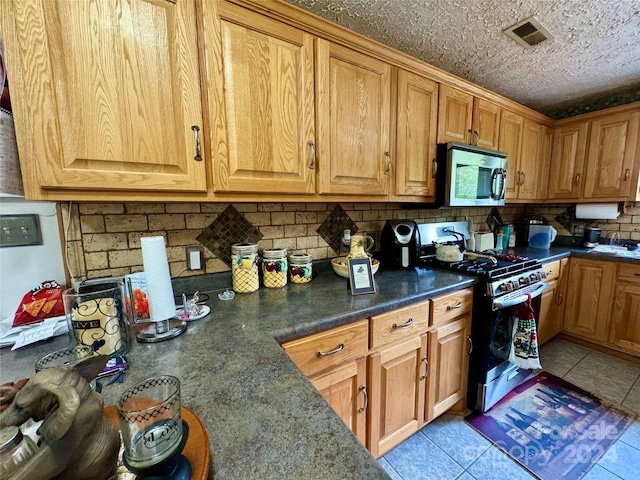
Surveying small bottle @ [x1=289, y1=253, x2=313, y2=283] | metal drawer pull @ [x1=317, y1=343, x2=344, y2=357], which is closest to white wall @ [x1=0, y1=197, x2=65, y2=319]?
small bottle @ [x1=289, y1=253, x2=313, y2=283]

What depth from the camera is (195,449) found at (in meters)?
A: 0.46

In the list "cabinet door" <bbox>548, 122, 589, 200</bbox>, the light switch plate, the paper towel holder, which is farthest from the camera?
"cabinet door" <bbox>548, 122, 589, 200</bbox>

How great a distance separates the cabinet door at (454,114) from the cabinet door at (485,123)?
0.07 metres

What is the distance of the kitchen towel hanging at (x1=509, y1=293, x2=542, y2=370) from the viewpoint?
1.68m

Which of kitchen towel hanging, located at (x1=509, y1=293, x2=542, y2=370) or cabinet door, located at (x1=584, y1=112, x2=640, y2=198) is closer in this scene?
kitchen towel hanging, located at (x1=509, y1=293, x2=542, y2=370)

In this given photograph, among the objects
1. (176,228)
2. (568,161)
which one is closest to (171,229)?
(176,228)

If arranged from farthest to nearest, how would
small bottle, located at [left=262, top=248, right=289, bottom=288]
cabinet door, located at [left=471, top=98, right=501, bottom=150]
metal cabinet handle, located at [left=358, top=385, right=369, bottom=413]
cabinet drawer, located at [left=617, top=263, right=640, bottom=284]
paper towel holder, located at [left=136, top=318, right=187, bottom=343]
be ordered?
cabinet drawer, located at [left=617, top=263, right=640, bottom=284] → cabinet door, located at [left=471, top=98, right=501, bottom=150] → small bottle, located at [left=262, top=248, right=289, bottom=288] → metal cabinet handle, located at [left=358, top=385, right=369, bottom=413] → paper towel holder, located at [left=136, top=318, right=187, bottom=343]

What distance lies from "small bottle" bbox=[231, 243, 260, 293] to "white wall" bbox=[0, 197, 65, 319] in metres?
0.69

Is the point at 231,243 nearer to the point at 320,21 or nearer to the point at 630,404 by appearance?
the point at 320,21

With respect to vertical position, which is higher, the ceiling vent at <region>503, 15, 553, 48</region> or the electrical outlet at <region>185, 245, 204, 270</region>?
the ceiling vent at <region>503, 15, 553, 48</region>

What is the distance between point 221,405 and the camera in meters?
0.59

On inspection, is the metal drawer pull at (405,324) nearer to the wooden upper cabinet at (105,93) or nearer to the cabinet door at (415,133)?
the cabinet door at (415,133)

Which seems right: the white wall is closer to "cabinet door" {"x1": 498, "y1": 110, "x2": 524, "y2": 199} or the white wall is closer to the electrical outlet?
the electrical outlet

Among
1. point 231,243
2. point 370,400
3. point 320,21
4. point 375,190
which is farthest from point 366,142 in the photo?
point 370,400
